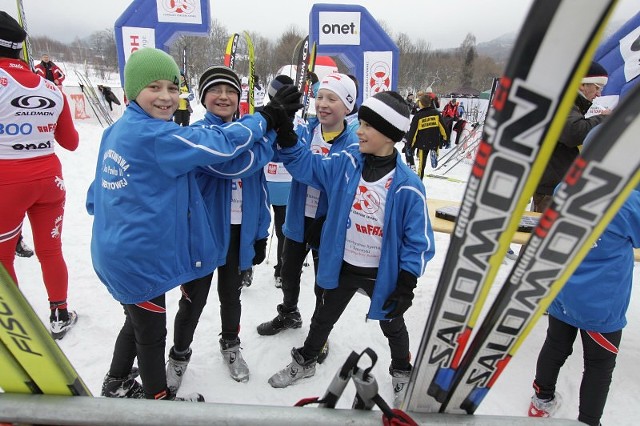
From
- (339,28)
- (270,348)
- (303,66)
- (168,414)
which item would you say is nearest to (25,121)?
(303,66)

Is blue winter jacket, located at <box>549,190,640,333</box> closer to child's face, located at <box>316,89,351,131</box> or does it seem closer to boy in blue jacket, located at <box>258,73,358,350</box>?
boy in blue jacket, located at <box>258,73,358,350</box>

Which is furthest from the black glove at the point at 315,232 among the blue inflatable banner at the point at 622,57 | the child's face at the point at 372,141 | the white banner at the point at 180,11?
the white banner at the point at 180,11

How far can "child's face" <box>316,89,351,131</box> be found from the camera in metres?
2.43

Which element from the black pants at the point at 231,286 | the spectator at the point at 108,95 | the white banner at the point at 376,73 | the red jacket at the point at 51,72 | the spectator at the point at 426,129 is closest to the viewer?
the black pants at the point at 231,286

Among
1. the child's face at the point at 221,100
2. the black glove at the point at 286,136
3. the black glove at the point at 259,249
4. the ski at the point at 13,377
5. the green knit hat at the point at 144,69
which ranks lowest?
the black glove at the point at 259,249

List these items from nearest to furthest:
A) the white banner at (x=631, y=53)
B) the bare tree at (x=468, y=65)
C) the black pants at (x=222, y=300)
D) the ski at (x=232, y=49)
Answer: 1. the black pants at (x=222, y=300)
2. the ski at (x=232, y=49)
3. the white banner at (x=631, y=53)
4. the bare tree at (x=468, y=65)

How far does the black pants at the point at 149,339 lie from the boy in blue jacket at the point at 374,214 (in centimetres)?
88

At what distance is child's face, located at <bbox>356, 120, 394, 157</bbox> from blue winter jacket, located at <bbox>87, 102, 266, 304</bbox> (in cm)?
54

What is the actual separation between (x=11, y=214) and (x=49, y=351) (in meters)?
2.08

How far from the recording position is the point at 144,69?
5.17 ft

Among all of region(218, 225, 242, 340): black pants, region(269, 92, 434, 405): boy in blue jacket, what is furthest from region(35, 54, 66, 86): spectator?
region(269, 92, 434, 405): boy in blue jacket

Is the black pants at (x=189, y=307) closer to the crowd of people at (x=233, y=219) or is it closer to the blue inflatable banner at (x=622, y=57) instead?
the crowd of people at (x=233, y=219)

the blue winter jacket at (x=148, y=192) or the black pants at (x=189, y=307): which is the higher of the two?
the blue winter jacket at (x=148, y=192)

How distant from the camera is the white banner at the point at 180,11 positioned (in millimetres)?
6500
